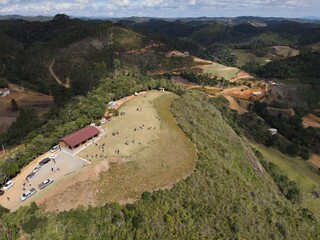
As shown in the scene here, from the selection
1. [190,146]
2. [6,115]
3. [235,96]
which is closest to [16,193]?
[190,146]

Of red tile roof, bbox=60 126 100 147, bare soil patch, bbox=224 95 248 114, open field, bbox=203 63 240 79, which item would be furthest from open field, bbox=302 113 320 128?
red tile roof, bbox=60 126 100 147

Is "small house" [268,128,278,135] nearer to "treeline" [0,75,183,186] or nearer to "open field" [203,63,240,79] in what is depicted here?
"treeline" [0,75,183,186]

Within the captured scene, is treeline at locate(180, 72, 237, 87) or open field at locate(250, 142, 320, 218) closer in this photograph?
open field at locate(250, 142, 320, 218)

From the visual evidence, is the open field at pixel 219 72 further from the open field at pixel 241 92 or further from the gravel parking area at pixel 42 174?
the gravel parking area at pixel 42 174

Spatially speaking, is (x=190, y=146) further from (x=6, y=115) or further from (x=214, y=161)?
(x=6, y=115)

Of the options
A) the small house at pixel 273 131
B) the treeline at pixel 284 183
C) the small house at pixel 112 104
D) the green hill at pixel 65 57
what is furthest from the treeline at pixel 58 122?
the green hill at pixel 65 57

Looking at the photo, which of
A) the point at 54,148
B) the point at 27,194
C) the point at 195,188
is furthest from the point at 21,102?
the point at 195,188

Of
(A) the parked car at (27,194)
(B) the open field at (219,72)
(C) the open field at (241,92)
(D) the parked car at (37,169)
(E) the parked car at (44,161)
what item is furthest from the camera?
(B) the open field at (219,72)

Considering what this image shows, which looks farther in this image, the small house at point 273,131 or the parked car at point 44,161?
the small house at point 273,131
